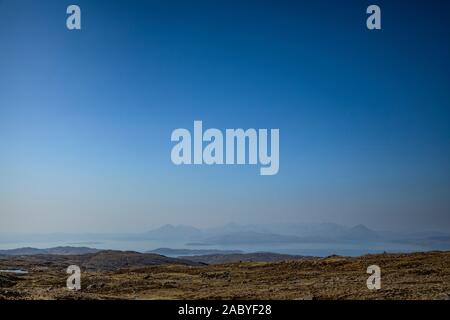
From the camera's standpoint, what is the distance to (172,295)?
3064 cm

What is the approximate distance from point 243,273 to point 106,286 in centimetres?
1579

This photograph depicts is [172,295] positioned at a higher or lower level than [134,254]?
higher
